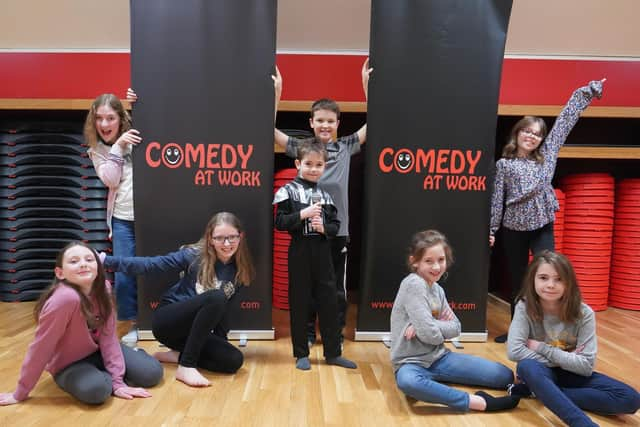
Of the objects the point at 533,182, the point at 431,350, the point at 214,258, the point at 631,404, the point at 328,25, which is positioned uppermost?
the point at 328,25

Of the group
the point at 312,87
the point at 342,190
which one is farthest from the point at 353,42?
Result: the point at 342,190

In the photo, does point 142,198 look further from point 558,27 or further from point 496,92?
point 558,27

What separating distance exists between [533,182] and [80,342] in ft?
8.83

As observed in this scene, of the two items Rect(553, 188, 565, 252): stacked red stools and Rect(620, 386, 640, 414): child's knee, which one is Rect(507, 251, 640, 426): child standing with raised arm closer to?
Rect(620, 386, 640, 414): child's knee

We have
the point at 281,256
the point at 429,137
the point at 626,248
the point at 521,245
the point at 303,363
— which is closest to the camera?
the point at 303,363

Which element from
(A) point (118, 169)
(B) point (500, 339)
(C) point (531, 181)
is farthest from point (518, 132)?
(A) point (118, 169)

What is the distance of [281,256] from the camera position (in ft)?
11.1

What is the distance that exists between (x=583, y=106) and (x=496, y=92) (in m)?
0.59

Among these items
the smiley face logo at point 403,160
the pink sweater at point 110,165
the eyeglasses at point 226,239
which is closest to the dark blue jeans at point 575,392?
the smiley face logo at point 403,160

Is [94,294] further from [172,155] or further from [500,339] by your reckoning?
[500,339]

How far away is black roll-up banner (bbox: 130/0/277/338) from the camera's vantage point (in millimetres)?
2594

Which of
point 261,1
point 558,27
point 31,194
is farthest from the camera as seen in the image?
point 558,27

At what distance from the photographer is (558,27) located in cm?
388

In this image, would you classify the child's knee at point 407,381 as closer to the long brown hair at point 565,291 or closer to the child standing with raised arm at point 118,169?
the long brown hair at point 565,291
